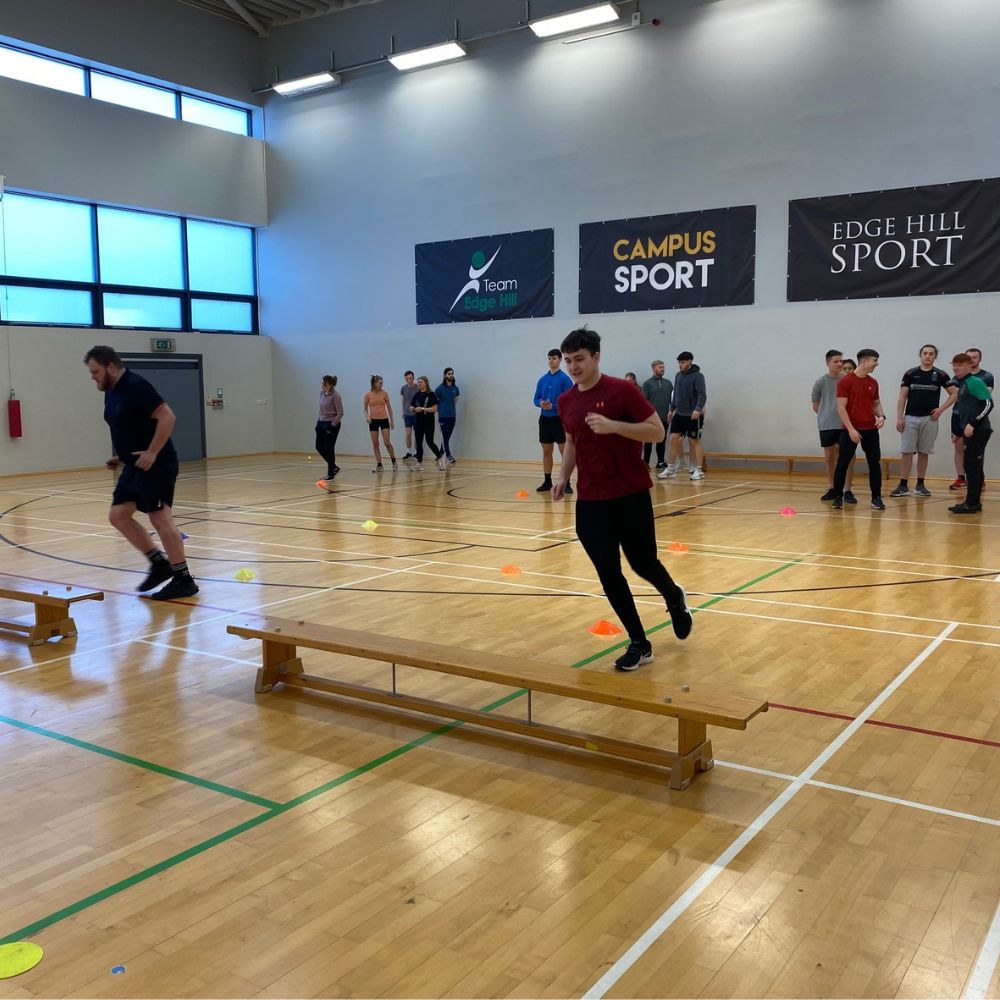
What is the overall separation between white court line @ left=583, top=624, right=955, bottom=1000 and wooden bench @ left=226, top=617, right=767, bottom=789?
33 cm

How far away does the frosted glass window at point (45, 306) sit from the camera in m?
17.3

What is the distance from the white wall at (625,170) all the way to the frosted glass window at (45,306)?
4.46m

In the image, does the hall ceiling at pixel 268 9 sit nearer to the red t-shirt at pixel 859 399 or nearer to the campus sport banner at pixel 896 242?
the campus sport banner at pixel 896 242

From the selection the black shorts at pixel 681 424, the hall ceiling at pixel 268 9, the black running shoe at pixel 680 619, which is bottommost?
the black running shoe at pixel 680 619

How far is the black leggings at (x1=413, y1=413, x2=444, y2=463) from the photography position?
18422 millimetres

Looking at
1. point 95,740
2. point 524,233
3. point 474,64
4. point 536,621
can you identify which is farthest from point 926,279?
point 95,740

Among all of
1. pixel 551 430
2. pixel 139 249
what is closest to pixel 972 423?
pixel 551 430

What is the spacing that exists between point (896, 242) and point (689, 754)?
12959mm

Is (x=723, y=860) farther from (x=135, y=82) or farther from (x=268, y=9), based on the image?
(x=268, y=9)

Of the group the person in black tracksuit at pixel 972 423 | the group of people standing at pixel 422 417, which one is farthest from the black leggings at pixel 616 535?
the group of people standing at pixel 422 417

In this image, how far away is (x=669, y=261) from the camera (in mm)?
16672

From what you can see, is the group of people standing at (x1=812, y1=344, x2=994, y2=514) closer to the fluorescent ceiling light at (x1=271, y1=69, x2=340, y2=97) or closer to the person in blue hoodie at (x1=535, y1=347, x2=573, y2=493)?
the person in blue hoodie at (x1=535, y1=347, x2=573, y2=493)

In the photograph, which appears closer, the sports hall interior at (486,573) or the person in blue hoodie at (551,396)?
the sports hall interior at (486,573)

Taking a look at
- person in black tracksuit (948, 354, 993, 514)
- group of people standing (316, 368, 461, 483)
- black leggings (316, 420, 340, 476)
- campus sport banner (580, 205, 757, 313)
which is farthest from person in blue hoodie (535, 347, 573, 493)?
campus sport banner (580, 205, 757, 313)
